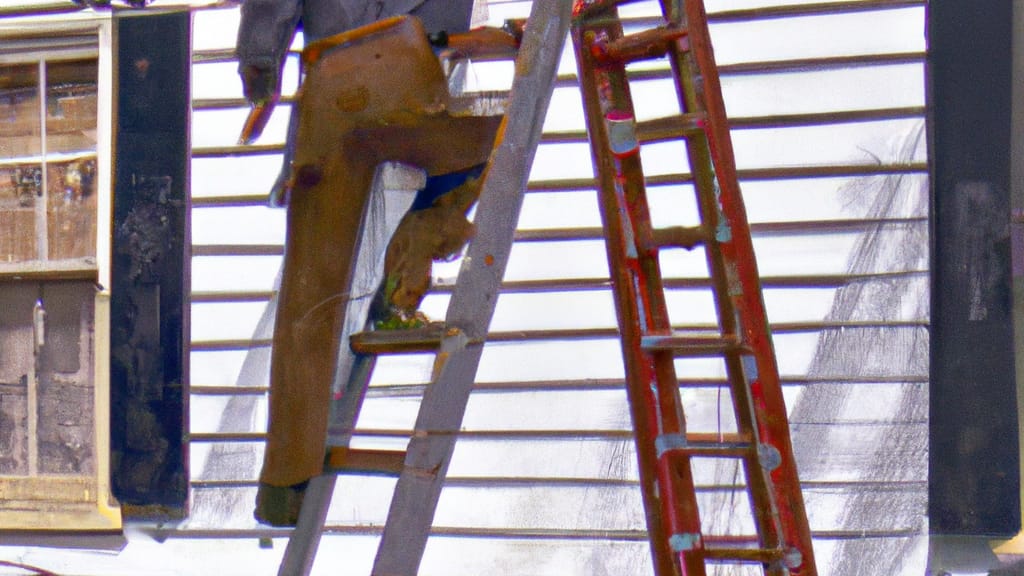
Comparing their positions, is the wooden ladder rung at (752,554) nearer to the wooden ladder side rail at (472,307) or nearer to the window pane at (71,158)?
the wooden ladder side rail at (472,307)

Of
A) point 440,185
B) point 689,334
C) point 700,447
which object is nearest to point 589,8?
point 440,185

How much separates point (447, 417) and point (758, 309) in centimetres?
66

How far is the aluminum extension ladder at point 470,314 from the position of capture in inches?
69.9

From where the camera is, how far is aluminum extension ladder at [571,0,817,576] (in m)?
1.99

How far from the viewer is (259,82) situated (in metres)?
2.23

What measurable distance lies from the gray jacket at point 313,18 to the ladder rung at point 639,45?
0.36m

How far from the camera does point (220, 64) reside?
125 inches

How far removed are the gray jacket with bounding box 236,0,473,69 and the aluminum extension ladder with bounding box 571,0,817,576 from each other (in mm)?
387

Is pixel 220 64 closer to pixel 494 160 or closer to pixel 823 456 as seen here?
pixel 494 160

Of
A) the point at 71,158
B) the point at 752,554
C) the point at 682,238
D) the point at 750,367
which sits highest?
the point at 71,158

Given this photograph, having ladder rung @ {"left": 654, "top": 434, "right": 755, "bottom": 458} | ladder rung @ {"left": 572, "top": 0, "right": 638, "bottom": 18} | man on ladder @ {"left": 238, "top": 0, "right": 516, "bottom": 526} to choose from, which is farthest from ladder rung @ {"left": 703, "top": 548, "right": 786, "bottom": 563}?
ladder rung @ {"left": 572, "top": 0, "right": 638, "bottom": 18}

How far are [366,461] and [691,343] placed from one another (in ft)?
2.27

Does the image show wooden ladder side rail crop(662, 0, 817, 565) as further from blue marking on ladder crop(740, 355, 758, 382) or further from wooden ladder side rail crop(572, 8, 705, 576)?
wooden ladder side rail crop(572, 8, 705, 576)

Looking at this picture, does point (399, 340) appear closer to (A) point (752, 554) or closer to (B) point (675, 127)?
(B) point (675, 127)
